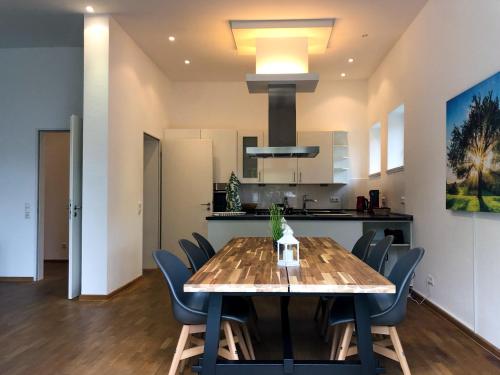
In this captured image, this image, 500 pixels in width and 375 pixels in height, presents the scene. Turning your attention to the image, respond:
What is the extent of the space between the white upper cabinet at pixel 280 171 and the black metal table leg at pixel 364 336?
441 centimetres

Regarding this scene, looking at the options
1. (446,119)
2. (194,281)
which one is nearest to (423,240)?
(446,119)

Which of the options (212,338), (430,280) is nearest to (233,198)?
(430,280)

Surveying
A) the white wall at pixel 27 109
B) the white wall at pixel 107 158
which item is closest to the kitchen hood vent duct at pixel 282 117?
the white wall at pixel 107 158

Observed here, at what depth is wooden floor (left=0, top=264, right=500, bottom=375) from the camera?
8.59ft

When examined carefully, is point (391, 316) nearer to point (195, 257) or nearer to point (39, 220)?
point (195, 257)

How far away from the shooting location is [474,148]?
3.01 m

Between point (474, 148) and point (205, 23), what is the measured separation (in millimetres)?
3235

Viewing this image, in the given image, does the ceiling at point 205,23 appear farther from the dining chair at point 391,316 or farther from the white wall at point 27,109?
the dining chair at point 391,316

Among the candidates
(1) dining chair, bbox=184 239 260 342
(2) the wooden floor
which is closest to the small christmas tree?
(2) the wooden floor

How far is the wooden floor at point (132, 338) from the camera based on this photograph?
2619 mm

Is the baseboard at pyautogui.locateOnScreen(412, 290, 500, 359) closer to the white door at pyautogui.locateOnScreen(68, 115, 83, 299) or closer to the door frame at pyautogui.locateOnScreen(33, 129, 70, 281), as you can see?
the white door at pyautogui.locateOnScreen(68, 115, 83, 299)

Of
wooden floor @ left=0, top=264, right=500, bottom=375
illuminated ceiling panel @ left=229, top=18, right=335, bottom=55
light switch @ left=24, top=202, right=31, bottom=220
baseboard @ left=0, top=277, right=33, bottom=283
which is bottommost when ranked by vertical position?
baseboard @ left=0, top=277, right=33, bottom=283

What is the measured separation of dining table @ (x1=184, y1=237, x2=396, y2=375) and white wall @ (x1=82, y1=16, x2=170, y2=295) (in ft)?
8.08

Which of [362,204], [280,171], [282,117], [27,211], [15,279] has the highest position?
[282,117]
